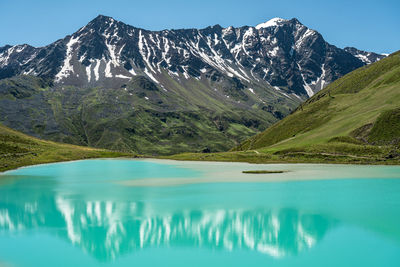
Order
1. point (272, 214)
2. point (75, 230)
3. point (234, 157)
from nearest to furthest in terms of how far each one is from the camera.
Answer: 1. point (75, 230)
2. point (272, 214)
3. point (234, 157)

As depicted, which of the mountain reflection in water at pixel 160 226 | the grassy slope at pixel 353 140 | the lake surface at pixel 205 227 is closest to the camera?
the lake surface at pixel 205 227

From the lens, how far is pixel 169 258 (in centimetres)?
3125

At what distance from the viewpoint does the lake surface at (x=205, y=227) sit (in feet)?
103

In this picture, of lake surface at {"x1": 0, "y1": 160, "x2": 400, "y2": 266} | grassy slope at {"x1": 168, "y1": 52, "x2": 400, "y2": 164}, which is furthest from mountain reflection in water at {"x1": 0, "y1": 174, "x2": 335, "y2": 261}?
grassy slope at {"x1": 168, "y1": 52, "x2": 400, "y2": 164}

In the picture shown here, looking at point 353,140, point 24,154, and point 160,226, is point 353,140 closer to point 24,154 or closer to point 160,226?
point 160,226

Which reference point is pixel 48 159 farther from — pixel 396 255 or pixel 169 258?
pixel 396 255

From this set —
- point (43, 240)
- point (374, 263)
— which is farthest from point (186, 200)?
point (374, 263)

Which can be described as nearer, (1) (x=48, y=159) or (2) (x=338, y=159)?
(2) (x=338, y=159)

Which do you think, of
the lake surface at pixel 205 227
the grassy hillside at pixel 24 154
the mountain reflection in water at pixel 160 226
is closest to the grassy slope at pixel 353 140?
the grassy hillside at pixel 24 154

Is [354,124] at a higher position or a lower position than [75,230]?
higher

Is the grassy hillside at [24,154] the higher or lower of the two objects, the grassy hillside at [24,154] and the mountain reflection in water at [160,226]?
the higher

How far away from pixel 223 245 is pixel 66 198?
37428mm

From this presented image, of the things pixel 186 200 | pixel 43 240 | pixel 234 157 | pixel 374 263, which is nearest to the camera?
pixel 374 263

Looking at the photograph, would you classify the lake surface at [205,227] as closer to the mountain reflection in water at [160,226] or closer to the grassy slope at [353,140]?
the mountain reflection in water at [160,226]
